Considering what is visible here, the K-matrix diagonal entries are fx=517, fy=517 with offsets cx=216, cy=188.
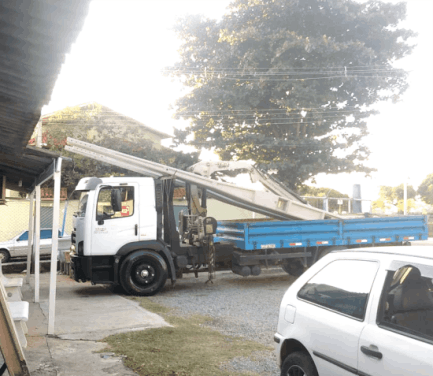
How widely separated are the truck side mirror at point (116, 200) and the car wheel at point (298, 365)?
6784mm

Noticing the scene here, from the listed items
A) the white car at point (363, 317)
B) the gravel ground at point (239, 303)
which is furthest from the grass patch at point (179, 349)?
the white car at point (363, 317)

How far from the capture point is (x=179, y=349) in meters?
6.46

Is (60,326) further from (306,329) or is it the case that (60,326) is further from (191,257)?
(306,329)

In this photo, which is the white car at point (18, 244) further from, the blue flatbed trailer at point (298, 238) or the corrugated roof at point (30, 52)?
the corrugated roof at point (30, 52)

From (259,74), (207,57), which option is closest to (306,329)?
(259,74)

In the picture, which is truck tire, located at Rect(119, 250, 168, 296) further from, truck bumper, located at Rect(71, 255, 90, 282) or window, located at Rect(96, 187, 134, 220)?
window, located at Rect(96, 187, 134, 220)

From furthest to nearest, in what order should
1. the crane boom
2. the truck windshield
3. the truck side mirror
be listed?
the crane boom, the truck windshield, the truck side mirror

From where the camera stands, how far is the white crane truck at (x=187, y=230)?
10953 millimetres

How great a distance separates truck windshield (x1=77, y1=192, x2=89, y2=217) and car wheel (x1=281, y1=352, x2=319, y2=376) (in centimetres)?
786

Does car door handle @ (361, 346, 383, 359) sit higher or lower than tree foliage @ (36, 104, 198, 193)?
lower

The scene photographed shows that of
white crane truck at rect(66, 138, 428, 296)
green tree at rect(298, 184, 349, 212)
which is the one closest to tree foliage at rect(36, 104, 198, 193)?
green tree at rect(298, 184, 349, 212)

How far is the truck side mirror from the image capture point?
10.4 m

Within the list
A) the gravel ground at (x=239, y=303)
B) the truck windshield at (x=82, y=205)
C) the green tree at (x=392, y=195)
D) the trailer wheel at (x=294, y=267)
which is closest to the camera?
the gravel ground at (x=239, y=303)

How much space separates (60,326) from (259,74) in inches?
592
